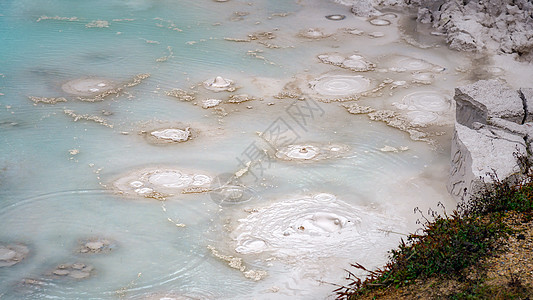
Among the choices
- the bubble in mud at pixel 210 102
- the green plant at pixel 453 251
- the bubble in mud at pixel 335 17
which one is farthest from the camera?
the bubble in mud at pixel 335 17

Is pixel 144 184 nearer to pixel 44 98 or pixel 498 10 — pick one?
pixel 44 98

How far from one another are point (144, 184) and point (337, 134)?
2168 millimetres

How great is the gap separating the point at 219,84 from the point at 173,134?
4.33 ft

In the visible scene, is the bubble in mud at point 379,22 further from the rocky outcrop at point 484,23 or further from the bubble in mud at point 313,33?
the bubble in mud at point 313,33

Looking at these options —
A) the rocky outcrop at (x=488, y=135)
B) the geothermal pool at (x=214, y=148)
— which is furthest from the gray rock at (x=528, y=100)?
the geothermal pool at (x=214, y=148)

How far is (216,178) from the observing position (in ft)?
19.7

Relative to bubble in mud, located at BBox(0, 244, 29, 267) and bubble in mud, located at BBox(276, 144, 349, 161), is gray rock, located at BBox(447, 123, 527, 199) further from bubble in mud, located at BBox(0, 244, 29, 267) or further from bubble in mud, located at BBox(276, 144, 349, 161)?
bubble in mud, located at BBox(0, 244, 29, 267)

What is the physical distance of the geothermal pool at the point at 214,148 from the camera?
4918 millimetres

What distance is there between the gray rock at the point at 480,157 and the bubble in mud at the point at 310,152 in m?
1.21

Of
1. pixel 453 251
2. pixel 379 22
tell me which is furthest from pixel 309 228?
pixel 379 22

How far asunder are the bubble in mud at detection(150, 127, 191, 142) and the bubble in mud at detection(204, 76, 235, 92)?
107 cm

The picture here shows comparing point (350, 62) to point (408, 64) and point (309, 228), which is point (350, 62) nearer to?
point (408, 64)

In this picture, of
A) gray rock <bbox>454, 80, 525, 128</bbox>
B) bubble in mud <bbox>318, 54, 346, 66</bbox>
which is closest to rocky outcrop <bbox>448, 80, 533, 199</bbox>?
gray rock <bbox>454, 80, 525, 128</bbox>

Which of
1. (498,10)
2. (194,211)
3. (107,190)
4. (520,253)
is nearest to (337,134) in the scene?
(194,211)
